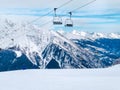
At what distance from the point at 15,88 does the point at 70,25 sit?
40.3 ft

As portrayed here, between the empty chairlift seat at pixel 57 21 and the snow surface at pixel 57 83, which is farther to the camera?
the empty chairlift seat at pixel 57 21

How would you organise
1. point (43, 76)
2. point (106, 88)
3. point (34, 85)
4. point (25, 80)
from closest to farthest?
point (106, 88), point (34, 85), point (25, 80), point (43, 76)

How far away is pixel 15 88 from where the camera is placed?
484 inches

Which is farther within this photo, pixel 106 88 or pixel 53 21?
pixel 53 21

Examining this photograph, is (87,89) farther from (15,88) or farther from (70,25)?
(70,25)

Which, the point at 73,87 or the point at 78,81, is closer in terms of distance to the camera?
the point at 73,87

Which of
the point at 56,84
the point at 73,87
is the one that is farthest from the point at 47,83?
the point at 73,87

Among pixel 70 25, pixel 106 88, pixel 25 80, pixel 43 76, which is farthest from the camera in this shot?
pixel 70 25

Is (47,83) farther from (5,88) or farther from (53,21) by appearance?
(53,21)

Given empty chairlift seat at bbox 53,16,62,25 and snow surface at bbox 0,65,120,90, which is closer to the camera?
snow surface at bbox 0,65,120,90

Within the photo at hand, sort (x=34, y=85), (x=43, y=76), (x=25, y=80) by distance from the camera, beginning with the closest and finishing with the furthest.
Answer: (x=34, y=85)
(x=25, y=80)
(x=43, y=76)

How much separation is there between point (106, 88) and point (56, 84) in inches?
75.6

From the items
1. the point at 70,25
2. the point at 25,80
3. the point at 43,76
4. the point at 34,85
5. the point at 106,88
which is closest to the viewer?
the point at 106,88

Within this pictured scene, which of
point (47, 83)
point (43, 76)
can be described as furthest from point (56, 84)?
point (43, 76)
